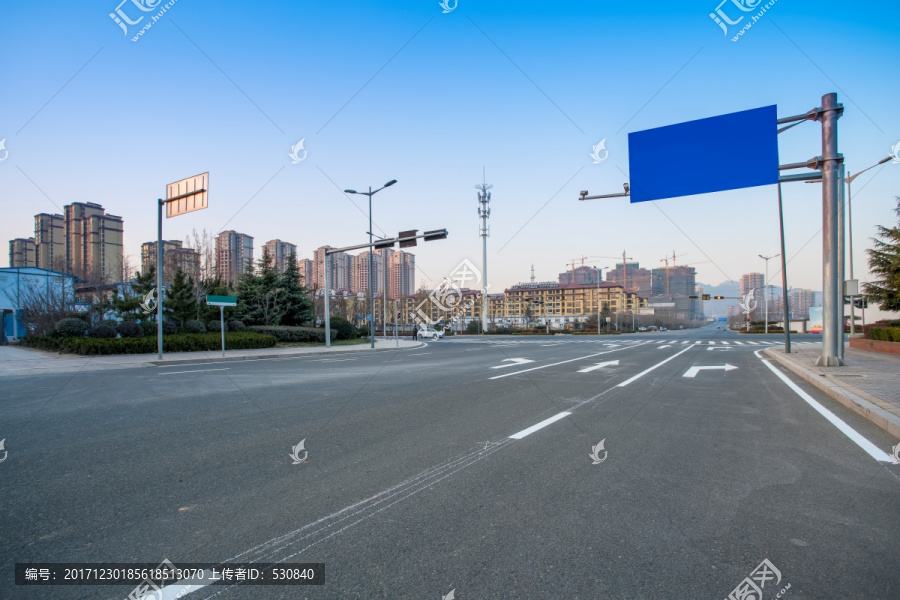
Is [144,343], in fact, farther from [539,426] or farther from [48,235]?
[48,235]

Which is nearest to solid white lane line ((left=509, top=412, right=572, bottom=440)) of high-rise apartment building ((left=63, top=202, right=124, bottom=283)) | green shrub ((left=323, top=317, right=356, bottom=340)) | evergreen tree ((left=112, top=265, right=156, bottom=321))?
evergreen tree ((left=112, top=265, right=156, bottom=321))

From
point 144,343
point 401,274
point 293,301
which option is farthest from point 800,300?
point 144,343

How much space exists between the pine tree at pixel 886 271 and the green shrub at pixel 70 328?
38529mm

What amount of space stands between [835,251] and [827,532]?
1225 centimetres

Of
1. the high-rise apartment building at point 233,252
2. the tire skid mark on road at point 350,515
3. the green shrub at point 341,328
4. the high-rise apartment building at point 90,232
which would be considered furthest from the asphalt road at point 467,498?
the high-rise apartment building at point 233,252

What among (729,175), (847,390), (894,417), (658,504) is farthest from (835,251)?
(658,504)

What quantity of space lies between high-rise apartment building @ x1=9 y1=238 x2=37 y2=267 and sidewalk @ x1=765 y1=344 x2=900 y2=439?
66.5 metres

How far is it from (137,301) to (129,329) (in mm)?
3557

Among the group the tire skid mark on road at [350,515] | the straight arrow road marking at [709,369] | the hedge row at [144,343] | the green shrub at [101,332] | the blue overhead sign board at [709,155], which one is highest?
the blue overhead sign board at [709,155]

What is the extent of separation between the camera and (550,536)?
2.85 meters

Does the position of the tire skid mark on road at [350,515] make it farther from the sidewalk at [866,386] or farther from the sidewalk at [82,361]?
the sidewalk at [82,361]

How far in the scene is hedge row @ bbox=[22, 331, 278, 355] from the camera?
1880cm

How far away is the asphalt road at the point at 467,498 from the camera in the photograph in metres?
2.45

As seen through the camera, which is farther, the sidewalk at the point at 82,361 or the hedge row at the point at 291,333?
the hedge row at the point at 291,333
